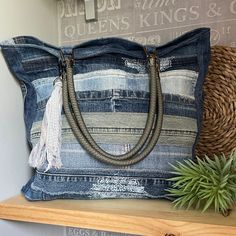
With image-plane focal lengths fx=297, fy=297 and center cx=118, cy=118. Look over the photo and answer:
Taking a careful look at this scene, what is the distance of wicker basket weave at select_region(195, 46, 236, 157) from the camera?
0.76 metres

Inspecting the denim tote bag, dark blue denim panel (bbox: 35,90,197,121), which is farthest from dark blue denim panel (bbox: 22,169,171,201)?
dark blue denim panel (bbox: 35,90,197,121)

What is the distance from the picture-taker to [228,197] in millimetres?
571

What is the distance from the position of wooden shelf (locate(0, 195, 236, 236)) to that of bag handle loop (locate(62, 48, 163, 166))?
0.33ft

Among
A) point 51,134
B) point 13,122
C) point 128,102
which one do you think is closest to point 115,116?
point 128,102

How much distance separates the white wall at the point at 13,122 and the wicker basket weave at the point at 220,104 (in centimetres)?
47

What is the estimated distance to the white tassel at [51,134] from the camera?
680 millimetres

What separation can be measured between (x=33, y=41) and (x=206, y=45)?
1.38 feet

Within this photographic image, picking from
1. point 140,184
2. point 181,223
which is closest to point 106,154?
point 140,184

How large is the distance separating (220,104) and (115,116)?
285mm

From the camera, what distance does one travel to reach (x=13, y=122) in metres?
0.74

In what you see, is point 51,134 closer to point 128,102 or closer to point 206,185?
point 128,102

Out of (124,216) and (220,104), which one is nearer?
(124,216)

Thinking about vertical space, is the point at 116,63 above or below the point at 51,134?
above

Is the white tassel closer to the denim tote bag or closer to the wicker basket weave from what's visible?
the denim tote bag
